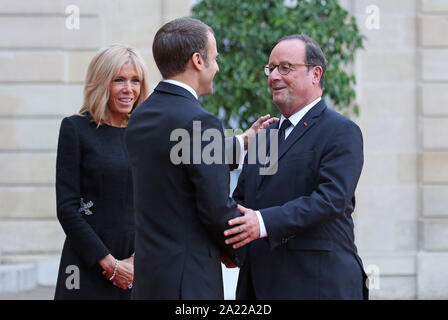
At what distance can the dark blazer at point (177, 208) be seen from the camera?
2.55m

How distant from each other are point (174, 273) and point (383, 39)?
18.8 feet

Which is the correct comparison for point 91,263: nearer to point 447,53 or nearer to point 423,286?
point 423,286

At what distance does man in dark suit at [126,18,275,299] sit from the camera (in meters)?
2.54

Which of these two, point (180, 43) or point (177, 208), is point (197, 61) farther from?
point (177, 208)

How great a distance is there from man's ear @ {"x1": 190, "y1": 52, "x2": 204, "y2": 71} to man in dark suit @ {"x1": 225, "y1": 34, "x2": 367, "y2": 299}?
0.50 metres

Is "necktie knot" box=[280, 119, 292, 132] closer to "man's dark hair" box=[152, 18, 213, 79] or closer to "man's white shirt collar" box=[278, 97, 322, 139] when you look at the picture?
"man's white shirt collar" box=[278, 97, 322, 139]

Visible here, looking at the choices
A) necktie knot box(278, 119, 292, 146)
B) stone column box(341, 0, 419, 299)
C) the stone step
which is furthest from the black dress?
stone column box(341, 0, 419, 299)

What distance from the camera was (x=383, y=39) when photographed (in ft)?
24.9

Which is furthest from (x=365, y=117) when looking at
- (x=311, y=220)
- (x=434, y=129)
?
(x=311, y=220)

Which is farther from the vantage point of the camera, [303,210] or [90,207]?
[90,207]

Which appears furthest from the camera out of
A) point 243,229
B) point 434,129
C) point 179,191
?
point 434,129

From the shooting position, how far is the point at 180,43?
8.80ft

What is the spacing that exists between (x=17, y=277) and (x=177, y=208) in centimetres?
488
